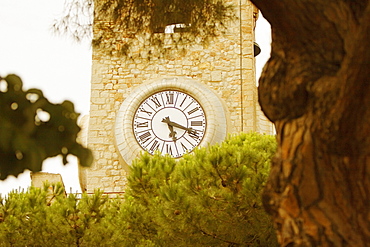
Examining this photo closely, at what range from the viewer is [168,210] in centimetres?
639

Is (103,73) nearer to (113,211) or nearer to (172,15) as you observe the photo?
(113,211)

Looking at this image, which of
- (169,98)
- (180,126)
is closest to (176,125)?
(180,126)

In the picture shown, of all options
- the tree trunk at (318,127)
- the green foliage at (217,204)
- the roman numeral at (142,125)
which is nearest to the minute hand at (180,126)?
the roman numeral at (142,125)

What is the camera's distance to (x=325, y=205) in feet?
6.59

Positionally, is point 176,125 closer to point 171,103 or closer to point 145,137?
point 171,103

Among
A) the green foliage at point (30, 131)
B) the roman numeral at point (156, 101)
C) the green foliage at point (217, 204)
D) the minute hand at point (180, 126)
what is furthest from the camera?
the roman numeral at point (156, 101)

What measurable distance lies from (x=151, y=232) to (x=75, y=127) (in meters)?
6.71

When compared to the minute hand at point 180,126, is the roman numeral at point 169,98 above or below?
above

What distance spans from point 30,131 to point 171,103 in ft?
37.2

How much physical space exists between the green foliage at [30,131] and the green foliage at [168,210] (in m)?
5.77

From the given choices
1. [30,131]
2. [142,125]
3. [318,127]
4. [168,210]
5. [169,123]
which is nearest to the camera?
[30,131]

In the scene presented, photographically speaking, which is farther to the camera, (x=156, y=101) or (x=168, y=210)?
(x=156, y=101)

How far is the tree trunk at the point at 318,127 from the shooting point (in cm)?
191

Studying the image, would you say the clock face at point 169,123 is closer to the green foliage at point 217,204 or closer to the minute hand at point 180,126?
the minute hand at point 180,126
